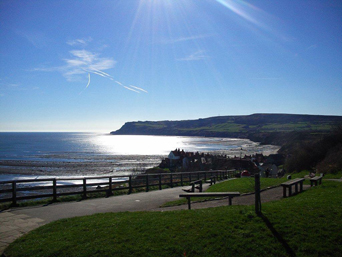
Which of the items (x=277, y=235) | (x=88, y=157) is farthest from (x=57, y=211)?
(x=88, y=157)

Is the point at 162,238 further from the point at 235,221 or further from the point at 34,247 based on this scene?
the point at 34,247

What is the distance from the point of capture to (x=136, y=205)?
11.0 meters

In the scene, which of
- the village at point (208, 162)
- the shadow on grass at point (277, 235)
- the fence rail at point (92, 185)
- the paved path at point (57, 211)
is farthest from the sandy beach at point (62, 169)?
the shadow on grass at point (277, 235)

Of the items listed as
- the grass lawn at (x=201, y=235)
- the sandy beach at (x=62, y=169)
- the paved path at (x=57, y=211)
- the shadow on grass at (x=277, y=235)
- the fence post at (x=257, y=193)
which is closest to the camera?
the shadow on grass at (x=277, y=235)

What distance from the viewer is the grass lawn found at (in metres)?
4.90

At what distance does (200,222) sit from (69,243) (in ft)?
9.36

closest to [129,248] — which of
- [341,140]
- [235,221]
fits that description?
[235,221]

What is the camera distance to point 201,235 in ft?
17.7

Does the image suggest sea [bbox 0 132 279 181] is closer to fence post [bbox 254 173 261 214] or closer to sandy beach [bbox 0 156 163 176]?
sandy beach [bbox 0 156 163 176]

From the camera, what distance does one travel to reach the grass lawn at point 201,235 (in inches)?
193

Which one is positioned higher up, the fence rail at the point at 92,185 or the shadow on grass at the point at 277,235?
the shadow on grass at the point at 277,235

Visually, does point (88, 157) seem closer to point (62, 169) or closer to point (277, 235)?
A: point (62, 169)

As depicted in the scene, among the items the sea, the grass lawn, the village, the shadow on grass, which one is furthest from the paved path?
the sea

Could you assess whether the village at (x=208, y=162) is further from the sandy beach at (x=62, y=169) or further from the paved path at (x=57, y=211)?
the paved path at (x=57, y=211)
